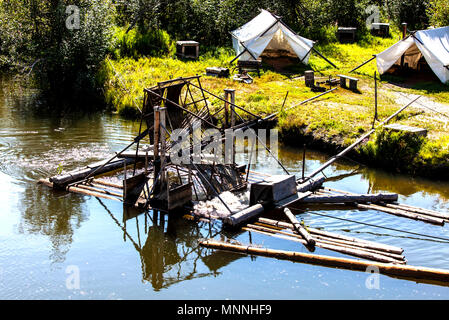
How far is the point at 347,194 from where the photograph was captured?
1384cm

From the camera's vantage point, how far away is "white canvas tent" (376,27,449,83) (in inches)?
899

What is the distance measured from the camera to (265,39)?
2497cm

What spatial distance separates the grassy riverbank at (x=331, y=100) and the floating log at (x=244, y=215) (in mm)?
5681

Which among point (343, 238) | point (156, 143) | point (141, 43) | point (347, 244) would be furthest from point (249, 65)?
point (347, 244)

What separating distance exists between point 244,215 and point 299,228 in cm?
124

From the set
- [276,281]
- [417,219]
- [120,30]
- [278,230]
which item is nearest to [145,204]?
[278,230]

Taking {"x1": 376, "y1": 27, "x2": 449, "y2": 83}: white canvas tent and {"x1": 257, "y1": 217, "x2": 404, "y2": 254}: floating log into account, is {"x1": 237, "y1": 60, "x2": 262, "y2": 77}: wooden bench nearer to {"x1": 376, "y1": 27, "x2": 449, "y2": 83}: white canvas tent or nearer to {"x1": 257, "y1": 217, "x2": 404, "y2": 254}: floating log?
{"x1": 376, "y1": 27, "x2": 449, "y2": 83}: white canvas tent

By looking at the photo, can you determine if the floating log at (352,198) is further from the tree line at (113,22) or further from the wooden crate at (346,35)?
the wooden crate at (346,35)

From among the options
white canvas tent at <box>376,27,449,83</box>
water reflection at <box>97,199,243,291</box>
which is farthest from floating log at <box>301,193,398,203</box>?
white canvas tent at <box>376,27,449,83</box>

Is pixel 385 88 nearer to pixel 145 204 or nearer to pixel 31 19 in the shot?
pixel 145 204

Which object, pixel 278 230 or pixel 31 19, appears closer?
pixel 278 230

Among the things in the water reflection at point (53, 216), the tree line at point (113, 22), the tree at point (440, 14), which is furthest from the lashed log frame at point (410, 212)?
the tree at point (440, 14)

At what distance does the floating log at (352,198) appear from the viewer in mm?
13438
